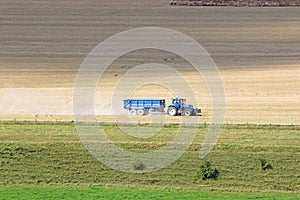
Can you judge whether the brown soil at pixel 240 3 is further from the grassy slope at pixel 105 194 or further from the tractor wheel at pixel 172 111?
the grassy slope at pixel 105 194

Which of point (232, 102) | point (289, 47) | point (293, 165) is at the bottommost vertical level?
point (293, 165)

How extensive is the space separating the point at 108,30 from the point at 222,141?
19364 millimetres

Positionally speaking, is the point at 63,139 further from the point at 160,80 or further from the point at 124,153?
the point at 160,80

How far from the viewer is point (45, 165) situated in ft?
98.4

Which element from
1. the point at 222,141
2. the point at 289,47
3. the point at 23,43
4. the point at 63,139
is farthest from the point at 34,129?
the point at 289,47

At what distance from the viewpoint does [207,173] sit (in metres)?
29.2

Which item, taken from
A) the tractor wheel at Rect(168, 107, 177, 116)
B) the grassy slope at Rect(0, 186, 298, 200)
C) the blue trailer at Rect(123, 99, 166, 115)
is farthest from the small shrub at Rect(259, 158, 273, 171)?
the blue trailer at Rect(123, 99, 166, 115)

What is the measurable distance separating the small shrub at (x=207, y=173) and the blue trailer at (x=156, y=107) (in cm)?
719

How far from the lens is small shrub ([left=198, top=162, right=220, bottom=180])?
29.2 metres

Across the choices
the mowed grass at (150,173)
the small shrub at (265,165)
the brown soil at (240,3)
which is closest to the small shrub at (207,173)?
the mowed grass at (150,173)

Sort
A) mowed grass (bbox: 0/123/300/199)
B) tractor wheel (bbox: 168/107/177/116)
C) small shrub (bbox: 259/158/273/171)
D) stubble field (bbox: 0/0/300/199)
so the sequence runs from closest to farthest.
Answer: mowed grass (bbox: 0/123/300/199), stubble field (bbox: 0/0/300/199), small shrub (bbox: 259/158/273/171), tractor wheel (bbox: 168/107/177/116)

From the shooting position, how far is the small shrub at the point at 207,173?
2919cm

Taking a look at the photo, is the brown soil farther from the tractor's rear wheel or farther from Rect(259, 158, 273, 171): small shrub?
Rect(259, 158, 273, 171): small shrub

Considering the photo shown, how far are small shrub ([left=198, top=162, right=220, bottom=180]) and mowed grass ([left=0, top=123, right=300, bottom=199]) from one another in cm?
18
